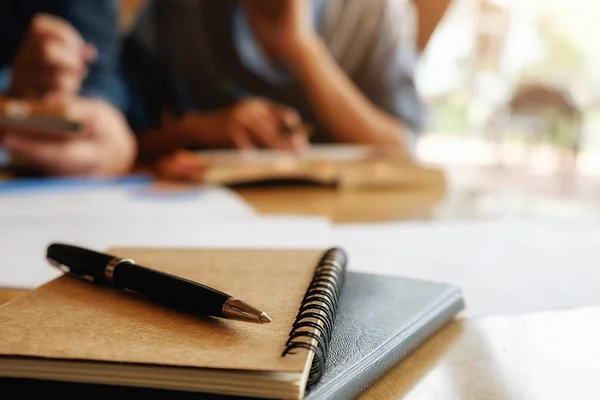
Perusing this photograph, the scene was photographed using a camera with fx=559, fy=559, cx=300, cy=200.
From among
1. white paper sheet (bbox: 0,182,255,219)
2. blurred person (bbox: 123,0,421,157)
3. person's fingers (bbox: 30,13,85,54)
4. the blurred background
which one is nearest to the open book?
white paper sheet (bbox: 0,182,255,219)

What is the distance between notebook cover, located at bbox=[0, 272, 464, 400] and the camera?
17 cm

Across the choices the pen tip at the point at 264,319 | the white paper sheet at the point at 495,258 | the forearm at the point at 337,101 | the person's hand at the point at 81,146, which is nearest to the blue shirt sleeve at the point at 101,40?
the person's hand at the point at 81,146

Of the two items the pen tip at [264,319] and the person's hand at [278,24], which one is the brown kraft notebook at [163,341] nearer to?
the pen tip at [264,319]

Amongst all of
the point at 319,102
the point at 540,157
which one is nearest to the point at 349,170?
the point at 319,102

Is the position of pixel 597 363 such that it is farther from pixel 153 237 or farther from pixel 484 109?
pixel 484 109

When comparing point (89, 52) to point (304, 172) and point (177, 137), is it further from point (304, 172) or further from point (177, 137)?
point (304, 172)

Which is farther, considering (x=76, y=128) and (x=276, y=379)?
(x=76, y=128)

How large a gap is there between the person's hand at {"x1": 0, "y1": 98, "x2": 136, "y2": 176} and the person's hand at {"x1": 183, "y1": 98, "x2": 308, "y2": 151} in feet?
0.65

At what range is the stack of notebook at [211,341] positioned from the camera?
160mm

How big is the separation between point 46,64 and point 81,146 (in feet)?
0.74

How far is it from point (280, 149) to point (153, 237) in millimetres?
605

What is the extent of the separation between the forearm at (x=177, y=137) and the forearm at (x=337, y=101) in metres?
0.20

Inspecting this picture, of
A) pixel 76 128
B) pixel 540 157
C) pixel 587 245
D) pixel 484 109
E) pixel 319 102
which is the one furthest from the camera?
pixel 540 157

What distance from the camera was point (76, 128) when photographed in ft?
2.38
